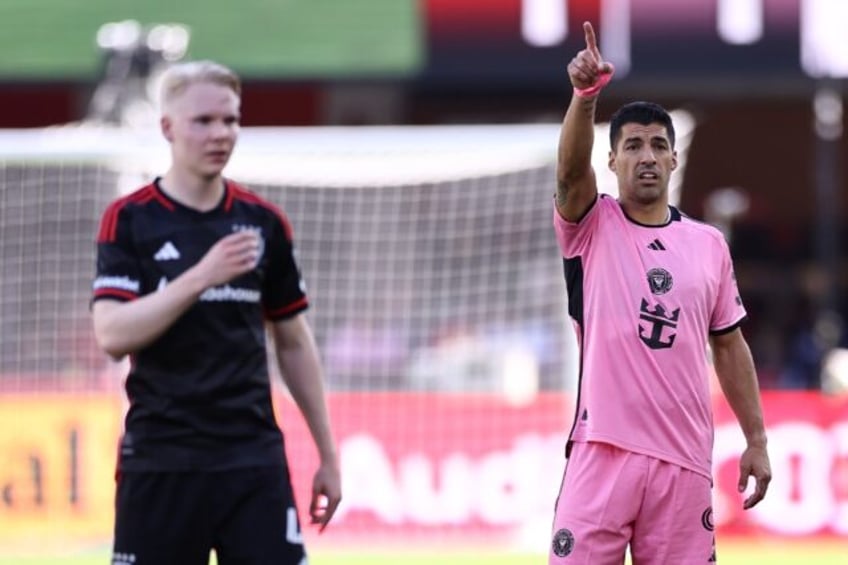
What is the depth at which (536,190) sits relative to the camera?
12750mm

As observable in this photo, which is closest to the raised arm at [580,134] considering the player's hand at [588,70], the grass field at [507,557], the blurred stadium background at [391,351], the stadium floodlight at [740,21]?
the player's hand at [588,70]

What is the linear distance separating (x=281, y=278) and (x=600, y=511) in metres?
1.17

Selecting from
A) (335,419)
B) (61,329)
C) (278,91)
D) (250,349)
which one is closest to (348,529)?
(335,419)

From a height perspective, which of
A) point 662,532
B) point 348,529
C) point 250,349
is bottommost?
point 348,529

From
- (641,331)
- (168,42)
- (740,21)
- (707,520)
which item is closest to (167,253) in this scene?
(641,331)

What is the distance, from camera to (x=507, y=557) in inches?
461

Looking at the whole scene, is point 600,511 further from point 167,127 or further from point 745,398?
point 167,127

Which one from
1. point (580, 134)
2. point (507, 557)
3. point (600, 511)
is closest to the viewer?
point (580, 134)

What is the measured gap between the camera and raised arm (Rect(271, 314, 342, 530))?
5484 millimetres

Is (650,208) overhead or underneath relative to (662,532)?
overhead

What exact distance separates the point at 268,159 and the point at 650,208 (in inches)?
294

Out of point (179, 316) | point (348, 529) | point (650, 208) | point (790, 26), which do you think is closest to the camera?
point (179, 316)

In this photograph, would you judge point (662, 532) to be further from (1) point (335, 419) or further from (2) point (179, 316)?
(1) point (335, 419)

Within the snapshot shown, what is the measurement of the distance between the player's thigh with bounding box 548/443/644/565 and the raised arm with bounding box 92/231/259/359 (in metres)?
1.15
